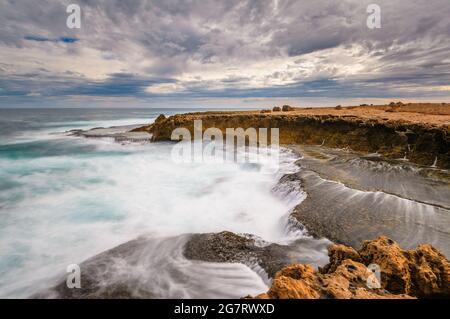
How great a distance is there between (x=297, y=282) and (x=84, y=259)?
20.2ft

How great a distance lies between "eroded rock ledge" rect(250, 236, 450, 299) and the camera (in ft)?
11.9

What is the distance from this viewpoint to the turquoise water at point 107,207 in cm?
767

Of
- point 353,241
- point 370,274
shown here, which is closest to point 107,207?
point 353,241

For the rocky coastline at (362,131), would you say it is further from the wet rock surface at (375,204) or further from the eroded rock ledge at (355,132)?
the wet rock surface at (375,204)

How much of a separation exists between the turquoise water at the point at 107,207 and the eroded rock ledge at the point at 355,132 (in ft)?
19.1

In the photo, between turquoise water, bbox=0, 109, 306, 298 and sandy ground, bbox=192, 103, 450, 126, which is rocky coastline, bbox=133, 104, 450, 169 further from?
turquoise water, bbox=0, 109, 306, 298

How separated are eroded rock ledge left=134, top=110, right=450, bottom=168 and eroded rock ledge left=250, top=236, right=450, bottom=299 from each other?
12.3 metres

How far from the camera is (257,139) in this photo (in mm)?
25781

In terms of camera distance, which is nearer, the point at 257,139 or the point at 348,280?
the point at 348,280

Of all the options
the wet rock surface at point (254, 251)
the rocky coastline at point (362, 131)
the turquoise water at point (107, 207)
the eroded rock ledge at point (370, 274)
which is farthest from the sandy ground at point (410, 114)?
the eroded rock ledge at point (370, 274)

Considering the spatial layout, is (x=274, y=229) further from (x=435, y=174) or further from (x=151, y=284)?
(x=435, y=174)

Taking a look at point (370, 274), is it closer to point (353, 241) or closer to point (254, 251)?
point (353, 241)

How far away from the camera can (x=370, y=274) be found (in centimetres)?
411
